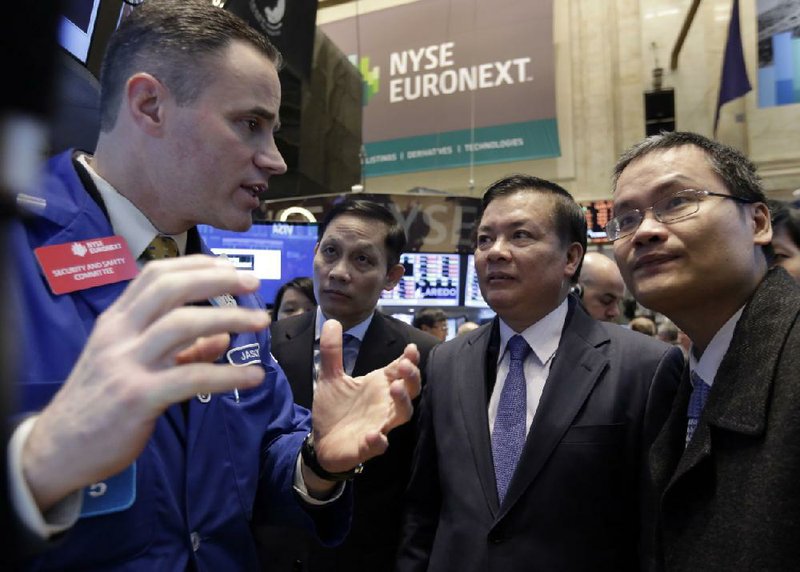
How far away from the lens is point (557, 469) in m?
1.67

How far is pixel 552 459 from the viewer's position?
1688 millimetres

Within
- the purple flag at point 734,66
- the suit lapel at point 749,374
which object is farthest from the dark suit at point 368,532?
the purple flag at point 734,66

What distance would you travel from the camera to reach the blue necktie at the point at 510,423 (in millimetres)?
1748

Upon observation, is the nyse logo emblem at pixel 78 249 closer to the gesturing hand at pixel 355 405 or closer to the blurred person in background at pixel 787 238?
the gesturing hand at pixel 355 405

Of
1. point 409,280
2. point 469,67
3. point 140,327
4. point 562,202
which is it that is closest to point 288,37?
point 409,280

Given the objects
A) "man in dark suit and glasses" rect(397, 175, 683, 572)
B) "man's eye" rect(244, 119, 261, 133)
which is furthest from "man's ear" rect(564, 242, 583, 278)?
"man's eye" rect(244, 119, 261, 133)

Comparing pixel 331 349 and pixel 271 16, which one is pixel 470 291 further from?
pixel 331 349

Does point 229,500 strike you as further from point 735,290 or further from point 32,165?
point 735,290

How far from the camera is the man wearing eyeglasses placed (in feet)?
3.52

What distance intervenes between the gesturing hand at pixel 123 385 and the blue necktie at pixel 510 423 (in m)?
1.28

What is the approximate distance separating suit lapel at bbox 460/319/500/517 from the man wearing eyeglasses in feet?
1.55

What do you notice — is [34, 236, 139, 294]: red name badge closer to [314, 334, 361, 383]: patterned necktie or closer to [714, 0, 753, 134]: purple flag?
[314, 334, 361, 383]: patterned necktie

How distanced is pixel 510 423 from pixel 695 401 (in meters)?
0.57

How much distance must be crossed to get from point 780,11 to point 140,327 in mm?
10532
